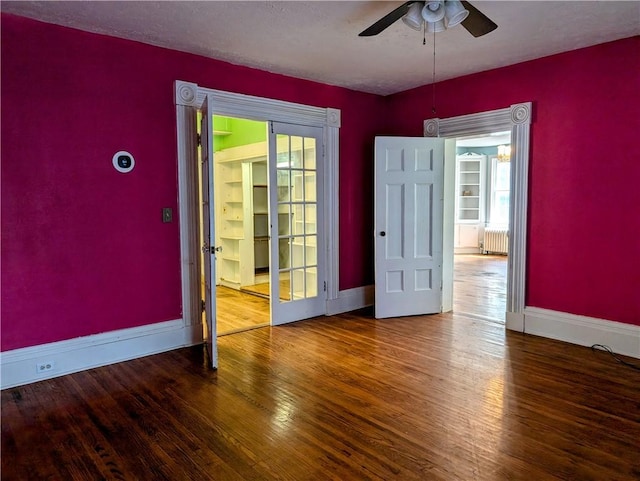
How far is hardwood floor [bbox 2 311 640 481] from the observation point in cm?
215

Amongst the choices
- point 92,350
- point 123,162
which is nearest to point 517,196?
point 123,162

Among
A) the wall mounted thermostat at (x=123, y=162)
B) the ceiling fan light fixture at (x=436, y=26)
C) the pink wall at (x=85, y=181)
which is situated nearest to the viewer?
the ceiling fan light fixture at (x=436, y=26)

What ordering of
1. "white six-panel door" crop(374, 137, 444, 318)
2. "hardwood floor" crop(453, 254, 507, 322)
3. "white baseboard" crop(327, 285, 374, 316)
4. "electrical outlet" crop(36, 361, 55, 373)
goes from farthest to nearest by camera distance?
"hardwood floor" crop(453, 254, 507, 322), "white baseboard" crop(327, 285, 374, 316), "white six-panel door" crop(374, 137, 444, 318), "electrical outlet" crop(36, 361, 55, 373)

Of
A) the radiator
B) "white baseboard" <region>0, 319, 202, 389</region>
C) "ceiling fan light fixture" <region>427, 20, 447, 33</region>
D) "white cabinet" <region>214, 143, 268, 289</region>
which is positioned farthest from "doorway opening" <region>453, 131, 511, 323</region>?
"ceiling fan light fixture" <region>427, 20, 447, 33</region>

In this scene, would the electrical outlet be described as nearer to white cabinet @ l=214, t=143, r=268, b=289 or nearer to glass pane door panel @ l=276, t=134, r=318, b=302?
glass pane door panel @ l=276, t=134, r=318, b=302

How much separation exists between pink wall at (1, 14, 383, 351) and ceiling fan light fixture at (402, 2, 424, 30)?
1985 mm

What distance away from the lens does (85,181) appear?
132 inches

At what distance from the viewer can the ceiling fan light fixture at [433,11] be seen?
2.53m

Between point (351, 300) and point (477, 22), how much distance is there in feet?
11.1

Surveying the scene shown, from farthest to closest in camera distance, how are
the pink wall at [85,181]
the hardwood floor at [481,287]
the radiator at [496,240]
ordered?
the radiator at [496,240] → the hardwood floor at [481,287] → the pink wall at [85,181]

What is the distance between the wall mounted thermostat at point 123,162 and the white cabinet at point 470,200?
8369 millimetres

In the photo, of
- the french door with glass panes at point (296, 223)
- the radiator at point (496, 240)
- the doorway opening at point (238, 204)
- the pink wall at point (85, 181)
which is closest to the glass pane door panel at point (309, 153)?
the french door with glass panes at point (296, 223)

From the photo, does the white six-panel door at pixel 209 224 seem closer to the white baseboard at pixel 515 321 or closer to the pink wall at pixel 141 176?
the pink wall at pixel 141 176

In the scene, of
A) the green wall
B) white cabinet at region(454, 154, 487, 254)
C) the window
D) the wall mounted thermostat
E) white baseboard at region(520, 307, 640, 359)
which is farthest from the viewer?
white cabinet at region(454, 154, 487, 254)
